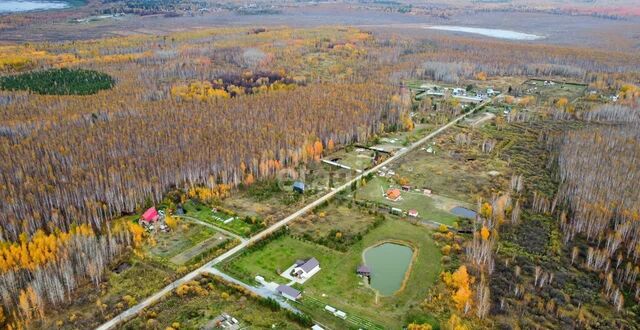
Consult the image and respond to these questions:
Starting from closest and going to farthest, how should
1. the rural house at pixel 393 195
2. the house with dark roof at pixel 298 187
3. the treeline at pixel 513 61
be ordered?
the rural house at pixel 393 195 → the house with dark roof at pixel 298 187 → the treeline at pixel 513 61

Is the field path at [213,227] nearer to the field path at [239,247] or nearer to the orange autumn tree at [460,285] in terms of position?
the field path at [239,247]

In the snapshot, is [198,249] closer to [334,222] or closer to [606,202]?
[334,222]

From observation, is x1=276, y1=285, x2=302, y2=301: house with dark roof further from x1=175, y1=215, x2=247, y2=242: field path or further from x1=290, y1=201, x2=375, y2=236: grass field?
x1=290, y1=201, x2=375, y2=236: grass field

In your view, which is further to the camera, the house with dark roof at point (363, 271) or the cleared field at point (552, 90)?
the cleared field at point (552, 90)

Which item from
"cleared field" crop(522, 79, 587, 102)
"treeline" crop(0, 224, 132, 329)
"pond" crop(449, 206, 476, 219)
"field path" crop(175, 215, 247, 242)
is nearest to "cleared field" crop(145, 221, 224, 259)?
"field path" crop(175, 215, 247, 242)

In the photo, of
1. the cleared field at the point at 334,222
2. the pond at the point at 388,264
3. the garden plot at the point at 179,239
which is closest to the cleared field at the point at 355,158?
the cleared field at the point at 334,222

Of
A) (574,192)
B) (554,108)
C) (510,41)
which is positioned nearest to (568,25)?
(510,41)

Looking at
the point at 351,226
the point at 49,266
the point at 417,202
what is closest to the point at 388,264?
the point at 351,226
